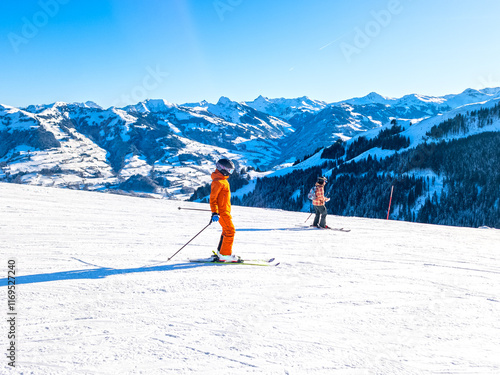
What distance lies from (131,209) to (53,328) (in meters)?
12.9

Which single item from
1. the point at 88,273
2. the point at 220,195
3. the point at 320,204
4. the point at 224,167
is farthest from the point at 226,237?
the point at 320,204

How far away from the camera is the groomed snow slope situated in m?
3.44

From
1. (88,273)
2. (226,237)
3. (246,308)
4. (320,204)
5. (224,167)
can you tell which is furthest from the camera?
(320,204)

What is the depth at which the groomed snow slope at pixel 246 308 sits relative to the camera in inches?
135

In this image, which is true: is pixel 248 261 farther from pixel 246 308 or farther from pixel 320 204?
pixel 320 204

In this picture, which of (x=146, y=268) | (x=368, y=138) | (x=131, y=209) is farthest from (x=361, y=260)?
(x=368, y=138)

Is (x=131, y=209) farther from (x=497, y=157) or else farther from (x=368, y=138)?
(x=368, y=138)

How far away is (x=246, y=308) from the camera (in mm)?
4770

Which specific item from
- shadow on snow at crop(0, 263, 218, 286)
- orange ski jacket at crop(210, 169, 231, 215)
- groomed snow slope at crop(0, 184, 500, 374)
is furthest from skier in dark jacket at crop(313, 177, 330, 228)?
shadow on snow at crop(0, 263, 218, 286)

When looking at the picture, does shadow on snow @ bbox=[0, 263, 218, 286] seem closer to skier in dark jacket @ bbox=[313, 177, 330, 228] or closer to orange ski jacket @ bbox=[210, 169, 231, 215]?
orange ski jacket @ bbox=[210, 169, 231, 215]

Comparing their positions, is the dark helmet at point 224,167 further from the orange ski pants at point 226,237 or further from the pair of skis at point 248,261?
the pair of skis at point 248,261

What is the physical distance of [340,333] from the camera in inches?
161

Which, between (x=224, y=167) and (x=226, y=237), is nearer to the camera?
(x=224, y=167)

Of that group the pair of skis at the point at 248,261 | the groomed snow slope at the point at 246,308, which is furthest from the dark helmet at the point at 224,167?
the groomed snow slope at the point at 246,308
